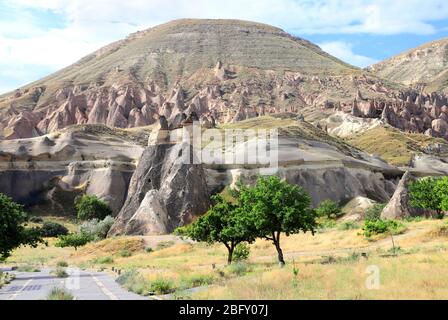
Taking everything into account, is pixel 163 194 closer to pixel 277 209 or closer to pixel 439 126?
pixel 277 209

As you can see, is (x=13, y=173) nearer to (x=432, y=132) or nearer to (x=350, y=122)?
(x=350, y=122)

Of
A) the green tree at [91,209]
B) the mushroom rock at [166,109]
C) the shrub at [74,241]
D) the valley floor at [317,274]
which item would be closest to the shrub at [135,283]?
the valley floor at [317,274]

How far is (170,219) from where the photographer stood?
7638 cm

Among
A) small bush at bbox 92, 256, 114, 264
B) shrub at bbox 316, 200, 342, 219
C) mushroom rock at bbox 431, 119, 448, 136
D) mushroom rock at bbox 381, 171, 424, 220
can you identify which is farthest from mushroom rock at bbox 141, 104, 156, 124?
small bush at bbox 92, 256, 114, 264

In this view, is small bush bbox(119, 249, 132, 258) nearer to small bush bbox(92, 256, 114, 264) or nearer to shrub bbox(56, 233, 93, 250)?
small bush bbox(92, 256, 114, 264)

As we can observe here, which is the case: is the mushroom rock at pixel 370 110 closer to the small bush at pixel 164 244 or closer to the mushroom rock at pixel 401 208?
the mushroom rock at pixel 401 208

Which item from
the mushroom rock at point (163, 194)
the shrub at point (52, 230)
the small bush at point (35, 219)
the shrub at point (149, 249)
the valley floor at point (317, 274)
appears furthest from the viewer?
the small bush at point (35, 219)

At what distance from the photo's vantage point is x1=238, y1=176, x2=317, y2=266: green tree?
1548 inches

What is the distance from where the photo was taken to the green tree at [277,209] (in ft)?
129

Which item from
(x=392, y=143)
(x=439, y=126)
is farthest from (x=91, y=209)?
(x=439, y=126)

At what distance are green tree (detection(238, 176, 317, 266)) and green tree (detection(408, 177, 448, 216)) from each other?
27193 mm

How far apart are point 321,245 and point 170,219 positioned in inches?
1044

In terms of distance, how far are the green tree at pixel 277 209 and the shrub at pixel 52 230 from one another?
58.1 meters
